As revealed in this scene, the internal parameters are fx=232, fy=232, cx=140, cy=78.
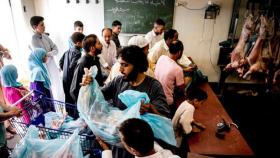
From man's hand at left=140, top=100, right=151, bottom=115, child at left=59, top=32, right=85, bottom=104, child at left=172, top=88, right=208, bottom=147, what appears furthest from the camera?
child at left=59, top=32, right=85, bottom=104

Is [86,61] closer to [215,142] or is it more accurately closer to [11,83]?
[11,83]

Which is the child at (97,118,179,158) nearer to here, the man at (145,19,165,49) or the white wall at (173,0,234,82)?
the man at (145,19,165,49)

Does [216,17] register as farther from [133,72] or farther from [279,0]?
[133,72]

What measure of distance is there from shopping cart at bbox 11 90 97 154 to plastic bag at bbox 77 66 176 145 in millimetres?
198

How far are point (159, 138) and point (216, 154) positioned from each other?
748mm

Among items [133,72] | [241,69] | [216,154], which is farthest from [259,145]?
[133,72]

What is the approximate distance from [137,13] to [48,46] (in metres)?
2.05

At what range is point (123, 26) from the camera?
17.2 ft

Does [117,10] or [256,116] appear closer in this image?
[256,116]

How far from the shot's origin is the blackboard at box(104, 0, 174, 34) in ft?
16.5

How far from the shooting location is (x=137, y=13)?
16.8 ft

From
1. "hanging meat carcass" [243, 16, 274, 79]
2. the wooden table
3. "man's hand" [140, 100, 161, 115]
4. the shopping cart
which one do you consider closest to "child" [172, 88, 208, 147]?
the wooden table

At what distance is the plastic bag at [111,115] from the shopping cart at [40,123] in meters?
0.20

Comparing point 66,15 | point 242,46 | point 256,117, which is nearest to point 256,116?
point 256,117
